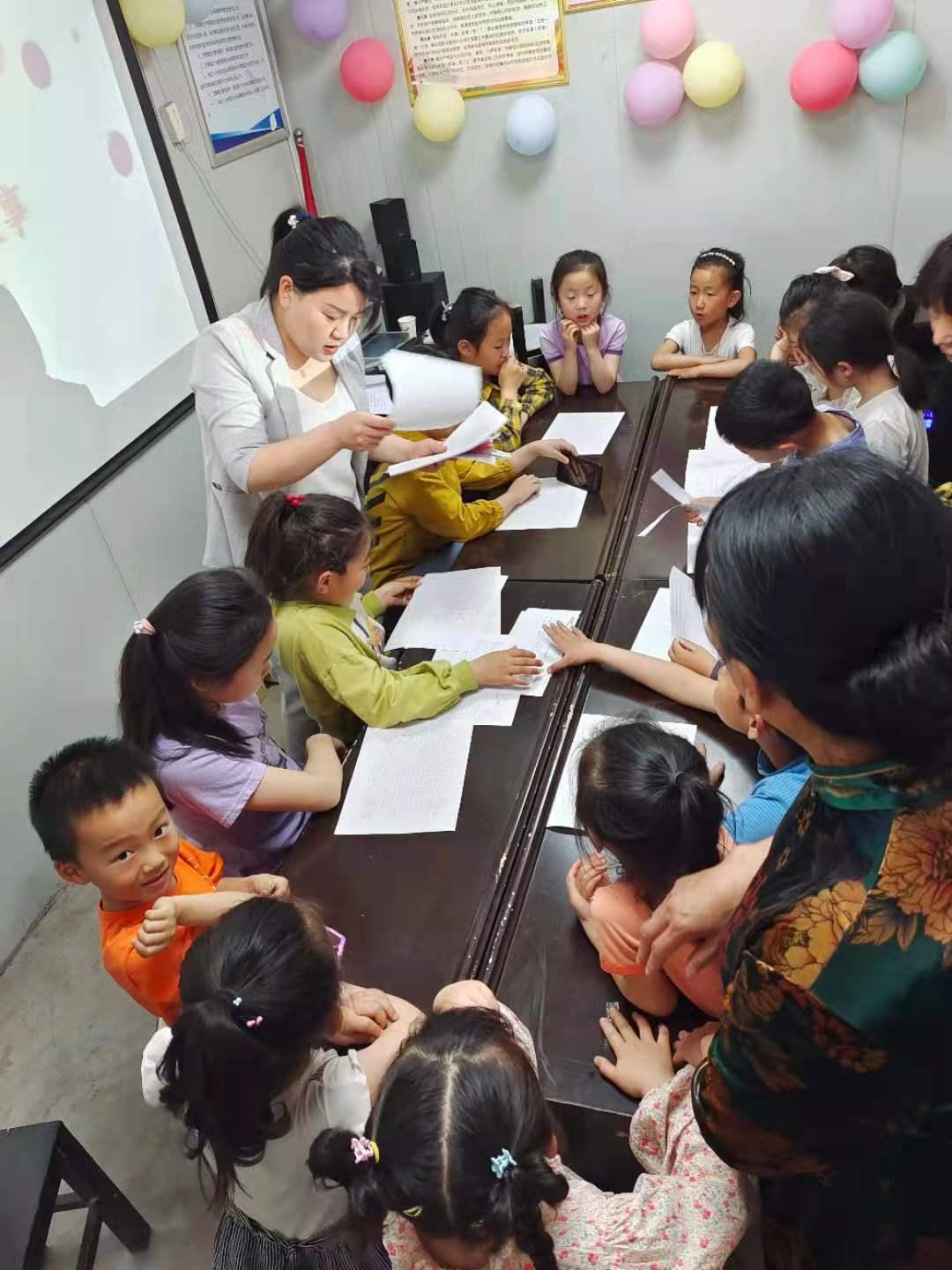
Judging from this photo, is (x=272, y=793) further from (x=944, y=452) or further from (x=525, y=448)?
(x=944, y=452)

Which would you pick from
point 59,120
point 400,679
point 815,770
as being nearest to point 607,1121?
point 815,770

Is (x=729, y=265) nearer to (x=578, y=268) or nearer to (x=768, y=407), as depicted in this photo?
(x=578, y=268)

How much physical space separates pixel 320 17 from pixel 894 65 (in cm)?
205

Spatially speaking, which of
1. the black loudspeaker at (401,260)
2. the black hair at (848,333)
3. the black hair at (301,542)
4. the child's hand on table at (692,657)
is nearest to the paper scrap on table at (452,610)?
the black hair at (301,542)

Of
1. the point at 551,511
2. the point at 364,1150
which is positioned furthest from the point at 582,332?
the point at 364,1150

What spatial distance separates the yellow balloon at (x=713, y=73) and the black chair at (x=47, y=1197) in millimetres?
3497

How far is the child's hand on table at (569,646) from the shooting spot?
1.58 meters

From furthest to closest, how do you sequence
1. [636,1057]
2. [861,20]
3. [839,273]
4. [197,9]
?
1. [861,20]
2. [197,9]
3. [839,273]
4. [636,1057]

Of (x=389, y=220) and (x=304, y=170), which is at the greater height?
(x=304, y=170)

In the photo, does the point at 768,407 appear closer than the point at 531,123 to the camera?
Yes

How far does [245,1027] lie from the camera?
864 mm

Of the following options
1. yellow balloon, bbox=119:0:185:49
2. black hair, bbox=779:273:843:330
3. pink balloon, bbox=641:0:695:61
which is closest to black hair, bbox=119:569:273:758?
black hair, bbox=779:273:843:330

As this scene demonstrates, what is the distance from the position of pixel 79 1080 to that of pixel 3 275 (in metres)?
1.86

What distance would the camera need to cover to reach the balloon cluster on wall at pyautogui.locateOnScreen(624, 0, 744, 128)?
294 centimetres
